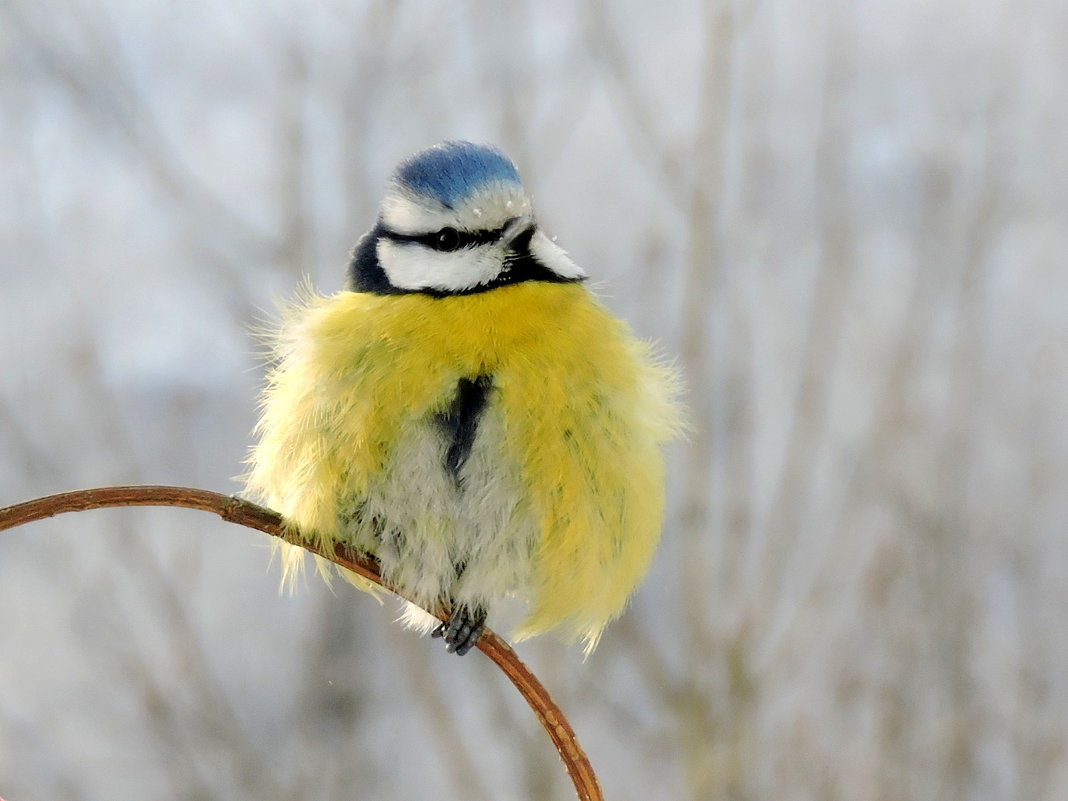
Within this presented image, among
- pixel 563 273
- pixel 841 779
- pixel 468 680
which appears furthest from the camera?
pixel 468 680

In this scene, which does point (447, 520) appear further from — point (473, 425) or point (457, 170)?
point (457, 170)

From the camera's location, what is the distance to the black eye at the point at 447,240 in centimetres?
143

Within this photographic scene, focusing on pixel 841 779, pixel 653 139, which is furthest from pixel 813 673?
pixel 653 139

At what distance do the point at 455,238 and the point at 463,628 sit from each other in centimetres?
50

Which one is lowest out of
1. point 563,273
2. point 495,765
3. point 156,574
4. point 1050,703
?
point 495,765

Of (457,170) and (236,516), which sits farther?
(457,170)

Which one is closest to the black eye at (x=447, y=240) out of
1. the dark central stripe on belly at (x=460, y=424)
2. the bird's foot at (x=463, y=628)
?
the dark central stripe on belly at (x=460, y=424)

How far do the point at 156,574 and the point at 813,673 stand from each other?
1.80 meters

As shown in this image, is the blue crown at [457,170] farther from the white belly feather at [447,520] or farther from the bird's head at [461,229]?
the white belly feather at [447,520]

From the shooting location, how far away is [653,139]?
3.02 meters

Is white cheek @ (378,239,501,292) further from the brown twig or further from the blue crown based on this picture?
the brown twig

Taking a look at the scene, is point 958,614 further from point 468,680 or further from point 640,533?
point 640,533

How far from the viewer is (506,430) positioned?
134cm

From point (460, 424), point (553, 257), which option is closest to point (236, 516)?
point (460, 424)
